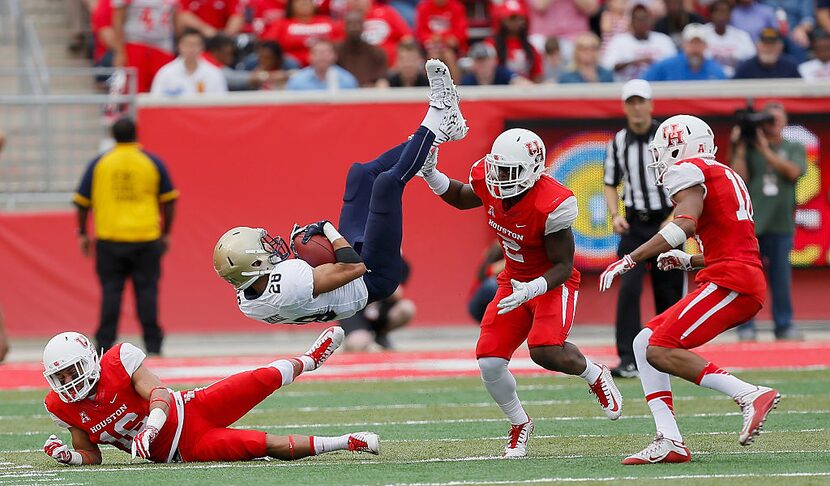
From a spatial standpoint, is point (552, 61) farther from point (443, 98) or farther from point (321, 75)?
point (443, 98)

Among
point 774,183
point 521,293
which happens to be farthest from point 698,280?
point 774,183

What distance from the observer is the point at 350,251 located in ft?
22.0

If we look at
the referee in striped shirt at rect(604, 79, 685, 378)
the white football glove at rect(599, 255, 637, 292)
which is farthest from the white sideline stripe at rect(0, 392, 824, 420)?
the white football glove at rect(599, 255, 637, 292)

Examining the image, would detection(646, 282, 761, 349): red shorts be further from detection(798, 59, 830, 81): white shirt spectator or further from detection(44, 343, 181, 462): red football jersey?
detection(798, 59, 830, 81): white shirt spectator

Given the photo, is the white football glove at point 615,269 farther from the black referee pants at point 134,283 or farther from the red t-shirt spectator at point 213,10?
the red t-shirt spectator at point 213,10

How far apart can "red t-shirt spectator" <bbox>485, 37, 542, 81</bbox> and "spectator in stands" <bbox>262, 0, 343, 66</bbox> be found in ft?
5.77

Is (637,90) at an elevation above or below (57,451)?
above

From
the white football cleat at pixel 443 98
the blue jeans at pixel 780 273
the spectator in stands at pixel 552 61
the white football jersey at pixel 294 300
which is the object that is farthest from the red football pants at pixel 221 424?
the spectator in stands at pixel 552 61

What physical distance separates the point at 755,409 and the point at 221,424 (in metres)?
2.48

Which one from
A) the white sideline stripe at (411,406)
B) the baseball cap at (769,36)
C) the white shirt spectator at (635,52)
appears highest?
the baseball cap at (769,36)

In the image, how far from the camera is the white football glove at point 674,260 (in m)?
6.54

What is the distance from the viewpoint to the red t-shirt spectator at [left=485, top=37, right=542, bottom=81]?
14156 mm

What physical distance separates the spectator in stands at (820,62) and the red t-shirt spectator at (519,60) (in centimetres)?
262

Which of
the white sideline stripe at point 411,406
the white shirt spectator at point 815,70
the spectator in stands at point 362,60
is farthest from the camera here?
the spectator in stands at point 362,60
